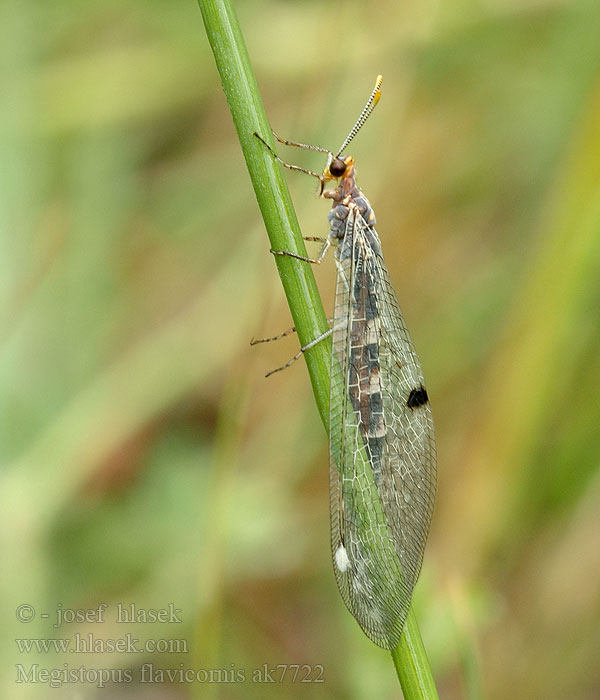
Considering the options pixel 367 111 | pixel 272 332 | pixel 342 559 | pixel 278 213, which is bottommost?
pixel 342 559

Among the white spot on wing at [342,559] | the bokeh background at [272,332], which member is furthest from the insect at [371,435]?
the bokeh background at [272,332]

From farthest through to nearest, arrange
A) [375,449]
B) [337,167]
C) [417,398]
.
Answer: [337,167] → [417,398] → [375,449]

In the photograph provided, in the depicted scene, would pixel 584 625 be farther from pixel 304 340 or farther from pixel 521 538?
pixel 304 340

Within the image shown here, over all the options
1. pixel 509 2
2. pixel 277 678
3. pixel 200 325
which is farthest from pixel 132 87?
pixel 277 678

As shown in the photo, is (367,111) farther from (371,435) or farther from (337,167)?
(371,435)

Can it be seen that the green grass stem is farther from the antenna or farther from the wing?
the antenna

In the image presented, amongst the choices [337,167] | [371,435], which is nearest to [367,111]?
[337,167]

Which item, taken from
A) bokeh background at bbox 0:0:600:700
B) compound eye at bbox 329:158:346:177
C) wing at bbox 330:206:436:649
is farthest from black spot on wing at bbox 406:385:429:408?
compound eye at bbox 329:158:346:177
